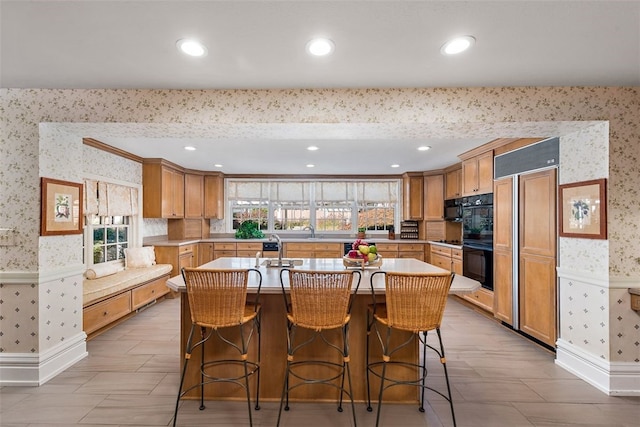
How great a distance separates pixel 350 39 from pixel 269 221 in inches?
212

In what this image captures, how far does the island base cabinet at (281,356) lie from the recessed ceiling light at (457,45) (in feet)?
5.58

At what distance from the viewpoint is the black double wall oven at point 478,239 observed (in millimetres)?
3979

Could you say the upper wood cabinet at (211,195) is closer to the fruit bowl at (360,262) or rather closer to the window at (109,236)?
the window at (109,236)

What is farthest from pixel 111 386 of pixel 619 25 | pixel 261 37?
pixel 619 25

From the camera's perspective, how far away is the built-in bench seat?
3.26 m

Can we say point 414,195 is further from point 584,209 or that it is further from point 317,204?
point 584,209

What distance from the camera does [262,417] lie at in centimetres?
208

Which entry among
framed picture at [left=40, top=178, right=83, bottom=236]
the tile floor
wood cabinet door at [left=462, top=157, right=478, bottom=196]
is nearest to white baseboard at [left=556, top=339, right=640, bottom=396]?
the tile floor

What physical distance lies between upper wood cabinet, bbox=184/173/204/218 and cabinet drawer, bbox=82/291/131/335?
2303mm

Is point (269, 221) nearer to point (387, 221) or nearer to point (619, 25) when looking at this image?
point (387, 221)

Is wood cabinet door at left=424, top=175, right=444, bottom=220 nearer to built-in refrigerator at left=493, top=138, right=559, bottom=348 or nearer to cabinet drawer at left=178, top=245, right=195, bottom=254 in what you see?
built-in refrigerator at left=493, top=138, right=559, bottom=348

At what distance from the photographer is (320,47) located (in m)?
1.82

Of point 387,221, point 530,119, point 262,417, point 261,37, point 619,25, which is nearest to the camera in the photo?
point 619,25

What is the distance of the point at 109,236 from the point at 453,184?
18.3 feet
